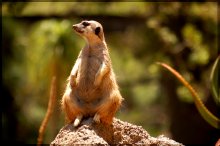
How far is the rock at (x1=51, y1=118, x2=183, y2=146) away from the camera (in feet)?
15.5

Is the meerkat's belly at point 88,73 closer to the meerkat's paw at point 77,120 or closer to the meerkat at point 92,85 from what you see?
the meerkat at point 92,85

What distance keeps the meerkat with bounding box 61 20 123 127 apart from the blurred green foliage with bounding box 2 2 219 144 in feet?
15.0

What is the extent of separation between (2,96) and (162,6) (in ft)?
12.2

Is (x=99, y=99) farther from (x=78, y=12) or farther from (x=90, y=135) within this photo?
(x=78, y=12)

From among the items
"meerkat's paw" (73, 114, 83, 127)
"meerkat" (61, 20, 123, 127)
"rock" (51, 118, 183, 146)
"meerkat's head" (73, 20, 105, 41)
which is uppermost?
"meerkat's head" (73, 20, 105, 41)

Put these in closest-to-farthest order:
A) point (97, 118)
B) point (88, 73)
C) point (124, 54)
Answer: point (97, 118) → point (88, 73) → point (124, 54)

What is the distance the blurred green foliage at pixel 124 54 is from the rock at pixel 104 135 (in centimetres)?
448

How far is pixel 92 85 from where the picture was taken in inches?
190

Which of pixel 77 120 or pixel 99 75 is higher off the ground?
pixel 99 75

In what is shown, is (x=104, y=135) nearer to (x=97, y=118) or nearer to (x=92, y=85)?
(x=97, y=118)

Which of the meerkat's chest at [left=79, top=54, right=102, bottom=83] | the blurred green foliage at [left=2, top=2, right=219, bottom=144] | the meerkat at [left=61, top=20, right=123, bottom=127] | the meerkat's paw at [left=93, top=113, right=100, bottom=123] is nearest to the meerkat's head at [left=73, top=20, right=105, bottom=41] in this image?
the meerkat at [left=61, top=20, right=123, bottom=127]

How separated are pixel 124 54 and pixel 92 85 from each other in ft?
38.1

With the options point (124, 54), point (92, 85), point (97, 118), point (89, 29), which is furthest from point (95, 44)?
point (124, 54)

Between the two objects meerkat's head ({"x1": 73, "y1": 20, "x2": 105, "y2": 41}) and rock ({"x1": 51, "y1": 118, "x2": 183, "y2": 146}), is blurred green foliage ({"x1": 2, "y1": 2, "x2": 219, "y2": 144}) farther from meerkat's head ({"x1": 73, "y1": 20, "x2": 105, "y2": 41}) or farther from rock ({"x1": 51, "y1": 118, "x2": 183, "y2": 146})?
meerkat's head ({"x1": 73, "y1": 20, "x2": 105, "y2": 41})
